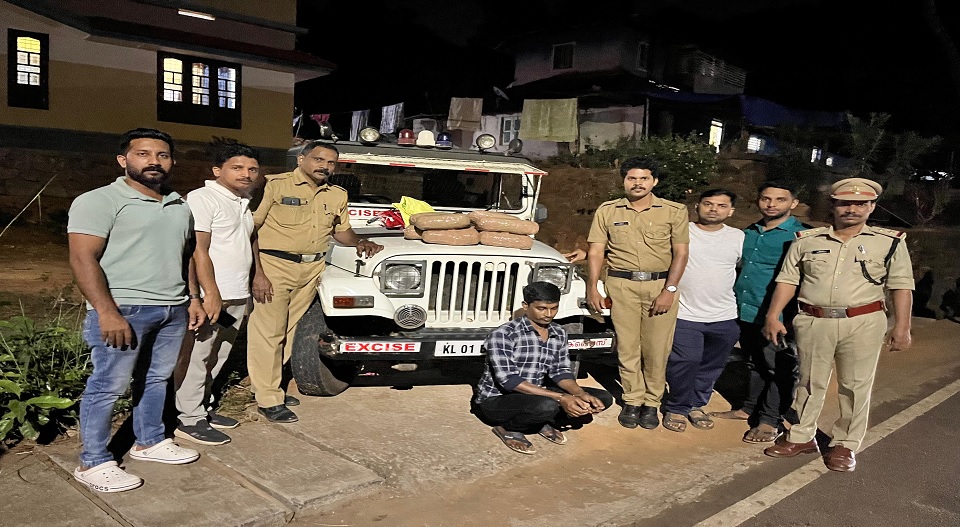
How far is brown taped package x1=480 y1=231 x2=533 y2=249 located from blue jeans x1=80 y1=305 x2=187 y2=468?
2.24m

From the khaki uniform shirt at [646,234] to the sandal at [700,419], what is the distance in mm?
1126

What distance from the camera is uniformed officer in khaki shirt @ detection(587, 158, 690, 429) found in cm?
474

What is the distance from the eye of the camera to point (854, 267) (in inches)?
166

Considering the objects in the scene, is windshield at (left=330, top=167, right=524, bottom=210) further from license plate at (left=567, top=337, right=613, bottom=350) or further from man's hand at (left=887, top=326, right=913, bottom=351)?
man's hand at (left=887, top=326, right=913, bottom=351)

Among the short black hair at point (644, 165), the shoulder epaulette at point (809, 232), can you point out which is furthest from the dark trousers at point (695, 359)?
the short black hair at point (644, 165)

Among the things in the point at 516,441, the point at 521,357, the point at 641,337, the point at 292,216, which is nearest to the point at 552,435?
the point at 516,441

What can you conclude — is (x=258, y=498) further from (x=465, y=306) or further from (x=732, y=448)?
(x=732, y=448)

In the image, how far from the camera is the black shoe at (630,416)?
4.99 m

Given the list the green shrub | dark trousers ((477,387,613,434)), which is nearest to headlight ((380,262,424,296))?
dark trousers ((477,387,613,434))

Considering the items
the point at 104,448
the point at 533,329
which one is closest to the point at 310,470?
the point at 104,448

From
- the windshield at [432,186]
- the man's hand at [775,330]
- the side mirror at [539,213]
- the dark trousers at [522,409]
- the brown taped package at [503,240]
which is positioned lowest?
the dark trousers at [522,409]

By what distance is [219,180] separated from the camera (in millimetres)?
4125

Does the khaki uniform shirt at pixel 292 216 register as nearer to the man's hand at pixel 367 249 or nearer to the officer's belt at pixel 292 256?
the officer's belt at pixel 292 256

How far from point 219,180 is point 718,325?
3328 millimetres
